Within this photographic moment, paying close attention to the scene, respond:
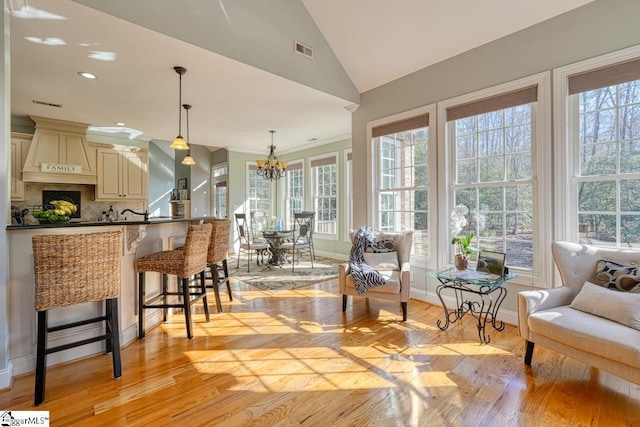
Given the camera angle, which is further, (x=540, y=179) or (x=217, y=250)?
(x=217, y=250)

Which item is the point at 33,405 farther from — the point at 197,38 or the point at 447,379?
the point at 197,38

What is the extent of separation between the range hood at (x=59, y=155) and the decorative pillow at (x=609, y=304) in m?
6.80

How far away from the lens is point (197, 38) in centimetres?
283

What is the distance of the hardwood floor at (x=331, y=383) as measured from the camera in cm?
169

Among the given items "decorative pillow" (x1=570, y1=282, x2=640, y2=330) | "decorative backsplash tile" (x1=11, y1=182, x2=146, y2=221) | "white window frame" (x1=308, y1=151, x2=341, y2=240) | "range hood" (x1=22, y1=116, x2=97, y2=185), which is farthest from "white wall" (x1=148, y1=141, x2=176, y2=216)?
"decorative pillow" (x1=570, y1=282, x2=640, y2=330)

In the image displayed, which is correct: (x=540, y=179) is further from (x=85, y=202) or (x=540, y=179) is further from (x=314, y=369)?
(x=85, y=202)

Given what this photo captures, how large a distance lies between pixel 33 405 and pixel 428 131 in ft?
14.0

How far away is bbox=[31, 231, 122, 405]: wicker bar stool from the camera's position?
184cm

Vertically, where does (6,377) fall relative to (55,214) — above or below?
below

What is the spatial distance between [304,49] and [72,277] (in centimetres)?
→ 343

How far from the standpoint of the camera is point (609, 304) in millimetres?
1966

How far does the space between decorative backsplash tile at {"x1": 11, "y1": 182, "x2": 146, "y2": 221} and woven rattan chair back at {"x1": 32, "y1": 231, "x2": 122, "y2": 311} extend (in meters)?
4.23

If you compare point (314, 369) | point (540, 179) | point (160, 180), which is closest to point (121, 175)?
point (160, 180)

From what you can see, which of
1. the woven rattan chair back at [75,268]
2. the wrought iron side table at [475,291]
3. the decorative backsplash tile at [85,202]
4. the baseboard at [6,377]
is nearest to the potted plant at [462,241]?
the wrought iron side table at [475,291]
